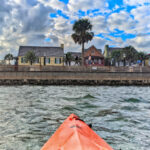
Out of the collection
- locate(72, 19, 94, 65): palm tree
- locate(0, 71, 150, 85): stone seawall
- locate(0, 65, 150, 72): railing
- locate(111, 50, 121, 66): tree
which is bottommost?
locate(0, 71, 150, 85): stone seawall

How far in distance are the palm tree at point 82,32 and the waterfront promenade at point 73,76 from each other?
1759 cm

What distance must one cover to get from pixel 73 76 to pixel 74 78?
40cm

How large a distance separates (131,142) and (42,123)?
343 centimetres

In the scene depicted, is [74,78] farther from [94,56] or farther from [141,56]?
[141,56]

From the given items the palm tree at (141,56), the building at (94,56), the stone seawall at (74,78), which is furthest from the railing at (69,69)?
the palm tree at (141,56)

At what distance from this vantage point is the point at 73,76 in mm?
31125

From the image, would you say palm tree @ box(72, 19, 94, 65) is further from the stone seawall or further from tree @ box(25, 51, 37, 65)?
the stone seawall

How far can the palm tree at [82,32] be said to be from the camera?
1870 inches

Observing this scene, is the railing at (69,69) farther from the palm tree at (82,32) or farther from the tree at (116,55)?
the tree at (116,55)

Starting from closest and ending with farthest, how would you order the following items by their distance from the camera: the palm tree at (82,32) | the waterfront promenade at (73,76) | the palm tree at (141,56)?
the waterfront promenade at (73,76) < the palm tree at (82,32) < the palm tree at (141,56)

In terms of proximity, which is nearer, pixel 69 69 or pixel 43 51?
pixel 69 69

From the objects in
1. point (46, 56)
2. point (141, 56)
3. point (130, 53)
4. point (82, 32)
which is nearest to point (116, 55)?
point (130, 53)

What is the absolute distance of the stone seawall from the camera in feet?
98.6

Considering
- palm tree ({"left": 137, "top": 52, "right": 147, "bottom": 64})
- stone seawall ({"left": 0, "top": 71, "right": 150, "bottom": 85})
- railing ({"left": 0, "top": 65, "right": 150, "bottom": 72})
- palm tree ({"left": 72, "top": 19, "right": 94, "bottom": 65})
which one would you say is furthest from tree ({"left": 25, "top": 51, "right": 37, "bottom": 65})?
palm tree ({"left": 137, "top": 52, "right": 147, "bottom": 64})
